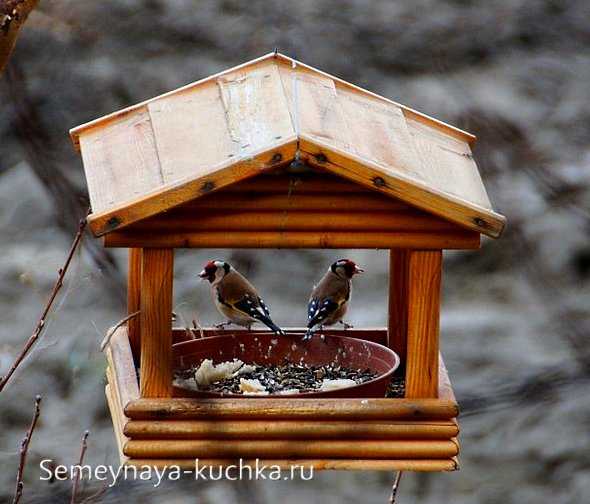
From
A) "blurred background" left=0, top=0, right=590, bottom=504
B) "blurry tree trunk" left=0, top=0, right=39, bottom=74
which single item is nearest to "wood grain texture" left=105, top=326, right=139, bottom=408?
"blurry tree trunk" left=0, top=0, right=39, bottom=74

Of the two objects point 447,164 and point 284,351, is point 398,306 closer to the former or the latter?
point 284,351

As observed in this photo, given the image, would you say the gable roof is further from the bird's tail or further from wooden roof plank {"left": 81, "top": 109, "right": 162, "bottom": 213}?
the bird's tail

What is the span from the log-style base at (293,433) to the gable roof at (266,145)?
44 cm

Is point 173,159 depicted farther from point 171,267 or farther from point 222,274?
point 222,274

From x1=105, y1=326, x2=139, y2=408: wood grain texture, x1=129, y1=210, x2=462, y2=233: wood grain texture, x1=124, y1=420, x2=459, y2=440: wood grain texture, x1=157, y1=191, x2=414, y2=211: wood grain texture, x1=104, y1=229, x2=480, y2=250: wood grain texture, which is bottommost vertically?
x1=124, y1=420, x2=459, y2=440: wood grain texture

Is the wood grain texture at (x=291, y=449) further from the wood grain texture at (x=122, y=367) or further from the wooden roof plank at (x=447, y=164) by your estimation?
the wooden roof plank at (x=447, y=164)

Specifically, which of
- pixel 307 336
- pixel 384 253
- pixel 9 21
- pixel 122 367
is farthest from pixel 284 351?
pixel 384 253

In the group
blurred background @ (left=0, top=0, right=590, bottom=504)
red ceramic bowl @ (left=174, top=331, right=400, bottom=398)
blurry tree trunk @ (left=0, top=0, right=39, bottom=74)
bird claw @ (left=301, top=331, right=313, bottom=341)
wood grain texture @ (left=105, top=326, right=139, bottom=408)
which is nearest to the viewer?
blurry tree trunk @ (left=0, top=0, right=39, bottom=74)

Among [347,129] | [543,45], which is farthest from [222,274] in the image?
[543,45]

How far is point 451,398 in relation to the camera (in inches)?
106

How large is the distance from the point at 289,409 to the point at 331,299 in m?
0.83

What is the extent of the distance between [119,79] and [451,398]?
281 centimetres

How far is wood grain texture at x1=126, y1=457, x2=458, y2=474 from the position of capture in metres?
2.59

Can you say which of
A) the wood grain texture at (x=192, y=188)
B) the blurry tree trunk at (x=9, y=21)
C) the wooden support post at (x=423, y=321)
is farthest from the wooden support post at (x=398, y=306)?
the blurry tree trunk at (x=9, y=21)
